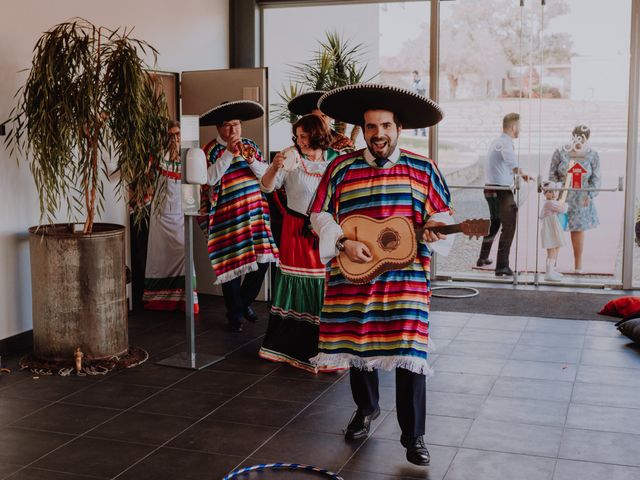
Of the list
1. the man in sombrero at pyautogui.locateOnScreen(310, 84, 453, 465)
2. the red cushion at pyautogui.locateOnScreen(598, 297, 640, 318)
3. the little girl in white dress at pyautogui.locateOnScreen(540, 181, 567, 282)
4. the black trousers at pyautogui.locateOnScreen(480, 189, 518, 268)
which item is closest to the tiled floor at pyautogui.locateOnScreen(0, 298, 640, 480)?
the man in sombrero at pyautogui.locateOnScreen(310, 84, 453, 465)

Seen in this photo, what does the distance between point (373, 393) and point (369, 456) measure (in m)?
0.31

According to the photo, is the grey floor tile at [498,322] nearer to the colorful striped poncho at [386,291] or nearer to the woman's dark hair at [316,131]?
the woman's dark hair at [316,131]

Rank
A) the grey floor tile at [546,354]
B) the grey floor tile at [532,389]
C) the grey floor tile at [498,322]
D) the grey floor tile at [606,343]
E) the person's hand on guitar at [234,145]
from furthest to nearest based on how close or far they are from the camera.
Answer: the grey floor tile at [498,322]
the person's hand on guitar at [234,145]
the grey floor tile at [606,343]
the grey floor tile at [546,354]
the grey floor tile at [532,389]

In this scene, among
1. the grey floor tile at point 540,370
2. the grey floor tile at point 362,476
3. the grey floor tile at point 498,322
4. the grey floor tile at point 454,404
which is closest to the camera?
the grey floor tile at point 362,476

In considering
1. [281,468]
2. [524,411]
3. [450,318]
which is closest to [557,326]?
[450,318]

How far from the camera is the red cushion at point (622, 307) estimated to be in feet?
20.7

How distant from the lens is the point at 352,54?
25.7 ft

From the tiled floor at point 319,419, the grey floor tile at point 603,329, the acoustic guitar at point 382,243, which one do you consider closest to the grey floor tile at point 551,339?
the tiled floor at point 319,419

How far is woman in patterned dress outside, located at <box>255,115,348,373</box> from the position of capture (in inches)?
192

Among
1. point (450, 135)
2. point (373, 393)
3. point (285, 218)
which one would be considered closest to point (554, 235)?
point (450, 135)

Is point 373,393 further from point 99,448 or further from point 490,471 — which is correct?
point 99,448

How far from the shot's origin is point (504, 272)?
784cm

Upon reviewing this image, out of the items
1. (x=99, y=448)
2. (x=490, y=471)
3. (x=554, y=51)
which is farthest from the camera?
(x=554, y=51)

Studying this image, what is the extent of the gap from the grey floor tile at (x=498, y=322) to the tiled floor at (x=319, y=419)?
454mm
